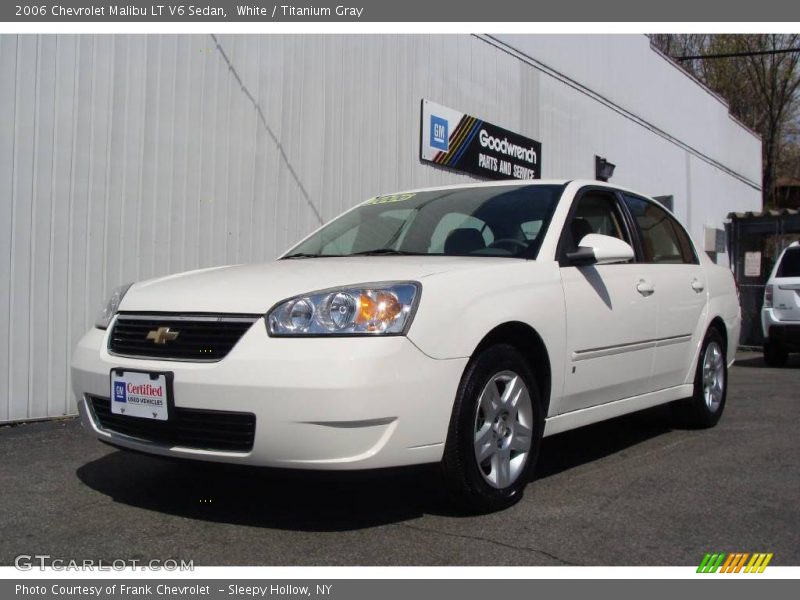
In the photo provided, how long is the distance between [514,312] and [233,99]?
457 centimetres

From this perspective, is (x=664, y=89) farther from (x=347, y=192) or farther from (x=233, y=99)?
(x=233, y=99)

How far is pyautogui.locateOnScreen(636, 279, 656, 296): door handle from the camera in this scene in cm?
460

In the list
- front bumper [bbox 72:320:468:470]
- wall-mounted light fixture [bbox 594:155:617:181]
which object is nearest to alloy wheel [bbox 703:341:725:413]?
front bumper [bbox 72:320:468:470]

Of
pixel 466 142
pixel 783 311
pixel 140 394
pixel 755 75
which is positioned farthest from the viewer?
pixel 755 75

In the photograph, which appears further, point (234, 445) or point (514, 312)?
point (514, 312)

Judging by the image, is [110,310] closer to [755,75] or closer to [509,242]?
[509,242]

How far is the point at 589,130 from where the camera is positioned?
45.1ft

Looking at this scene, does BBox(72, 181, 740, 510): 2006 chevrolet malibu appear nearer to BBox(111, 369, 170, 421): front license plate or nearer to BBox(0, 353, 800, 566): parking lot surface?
BBox(111, 369, 170, 421): front license plate

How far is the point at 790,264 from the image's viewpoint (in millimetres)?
10656

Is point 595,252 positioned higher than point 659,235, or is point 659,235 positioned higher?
A: point 659,235

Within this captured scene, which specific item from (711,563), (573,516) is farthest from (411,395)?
(711,563)

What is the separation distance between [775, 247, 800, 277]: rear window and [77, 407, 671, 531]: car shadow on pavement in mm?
7117

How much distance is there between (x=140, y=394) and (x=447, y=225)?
6.03 ft

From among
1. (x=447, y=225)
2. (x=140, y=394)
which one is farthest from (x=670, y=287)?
(x=140, y=394)
